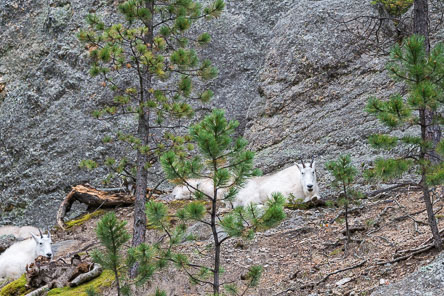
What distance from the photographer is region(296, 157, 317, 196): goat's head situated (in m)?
11.3

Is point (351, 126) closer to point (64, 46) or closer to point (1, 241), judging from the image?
point (1, 241)

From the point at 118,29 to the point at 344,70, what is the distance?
8.56 metres

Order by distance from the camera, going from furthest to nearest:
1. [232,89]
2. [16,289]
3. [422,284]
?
[232,89]
[16,289]
[422,284]

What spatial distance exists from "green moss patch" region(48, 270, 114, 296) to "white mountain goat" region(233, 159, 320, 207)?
3907 mm

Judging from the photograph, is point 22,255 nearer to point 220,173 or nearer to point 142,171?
point 142,171

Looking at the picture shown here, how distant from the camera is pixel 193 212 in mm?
5547

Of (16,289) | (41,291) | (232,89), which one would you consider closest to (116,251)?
(41,291)

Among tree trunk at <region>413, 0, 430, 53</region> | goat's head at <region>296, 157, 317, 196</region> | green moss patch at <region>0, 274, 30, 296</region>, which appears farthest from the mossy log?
tree trunk at <region>413, 0, 430, 53</region>

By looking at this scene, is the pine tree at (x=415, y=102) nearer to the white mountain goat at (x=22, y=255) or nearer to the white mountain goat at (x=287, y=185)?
the white mountain goat at (x=287, y=185)

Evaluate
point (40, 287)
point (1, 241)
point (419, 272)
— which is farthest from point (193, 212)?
point (1, 241)

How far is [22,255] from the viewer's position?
39.8 feet

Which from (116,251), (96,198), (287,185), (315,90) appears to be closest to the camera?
(116,251)

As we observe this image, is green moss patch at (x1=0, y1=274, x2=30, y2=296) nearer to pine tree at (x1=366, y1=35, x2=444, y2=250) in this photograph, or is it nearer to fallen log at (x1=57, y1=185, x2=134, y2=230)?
fallen log at (x1=57, y1=185, x2=134, y2=230)

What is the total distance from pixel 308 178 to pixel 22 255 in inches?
267
